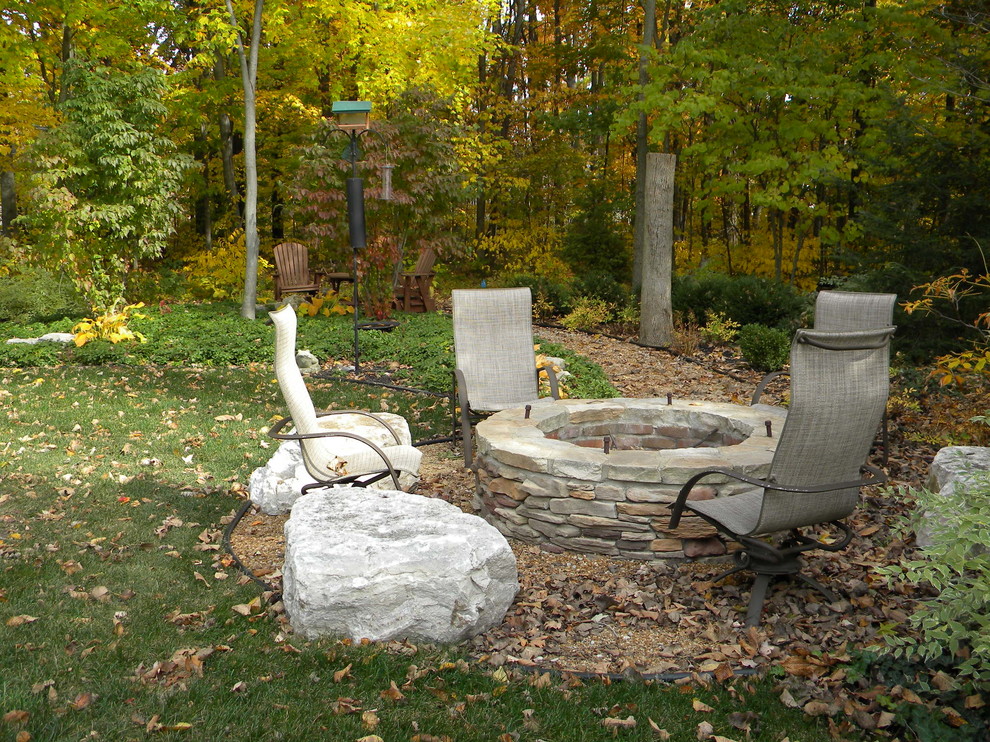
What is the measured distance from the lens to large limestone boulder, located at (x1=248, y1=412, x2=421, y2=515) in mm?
4469

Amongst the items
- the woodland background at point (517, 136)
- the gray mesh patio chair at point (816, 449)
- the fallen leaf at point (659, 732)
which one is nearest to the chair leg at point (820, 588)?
the gray mesh patio chair at point (816, 449)

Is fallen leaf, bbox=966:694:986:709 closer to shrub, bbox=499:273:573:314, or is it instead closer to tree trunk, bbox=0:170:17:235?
shrub, bbox=499:273:573:314

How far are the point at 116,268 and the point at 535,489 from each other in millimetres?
9853

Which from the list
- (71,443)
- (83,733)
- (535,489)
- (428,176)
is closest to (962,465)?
(535,489)

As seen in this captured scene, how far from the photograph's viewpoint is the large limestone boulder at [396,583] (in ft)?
10.2

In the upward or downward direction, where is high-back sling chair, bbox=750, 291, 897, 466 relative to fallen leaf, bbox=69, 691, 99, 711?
upward

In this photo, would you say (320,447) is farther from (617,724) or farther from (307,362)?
(307,362)

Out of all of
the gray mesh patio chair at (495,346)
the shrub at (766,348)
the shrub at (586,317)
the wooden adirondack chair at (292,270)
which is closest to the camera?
the gray mesh patio chair at (495,346)

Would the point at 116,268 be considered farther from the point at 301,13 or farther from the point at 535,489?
the point at 535,489

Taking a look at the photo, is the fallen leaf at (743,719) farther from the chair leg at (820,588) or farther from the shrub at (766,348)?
the shrub at (766,348)

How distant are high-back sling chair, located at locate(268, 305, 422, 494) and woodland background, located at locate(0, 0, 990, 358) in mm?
5256

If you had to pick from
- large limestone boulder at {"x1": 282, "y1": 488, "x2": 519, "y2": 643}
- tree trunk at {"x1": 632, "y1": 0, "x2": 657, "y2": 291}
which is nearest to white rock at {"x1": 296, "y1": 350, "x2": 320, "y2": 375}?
tree trunk at {"x1": 632, "y1": 0, "x2": 657, "y2": 291}

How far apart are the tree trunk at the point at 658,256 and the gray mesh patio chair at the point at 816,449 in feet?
21.3

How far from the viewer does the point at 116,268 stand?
1188cm
